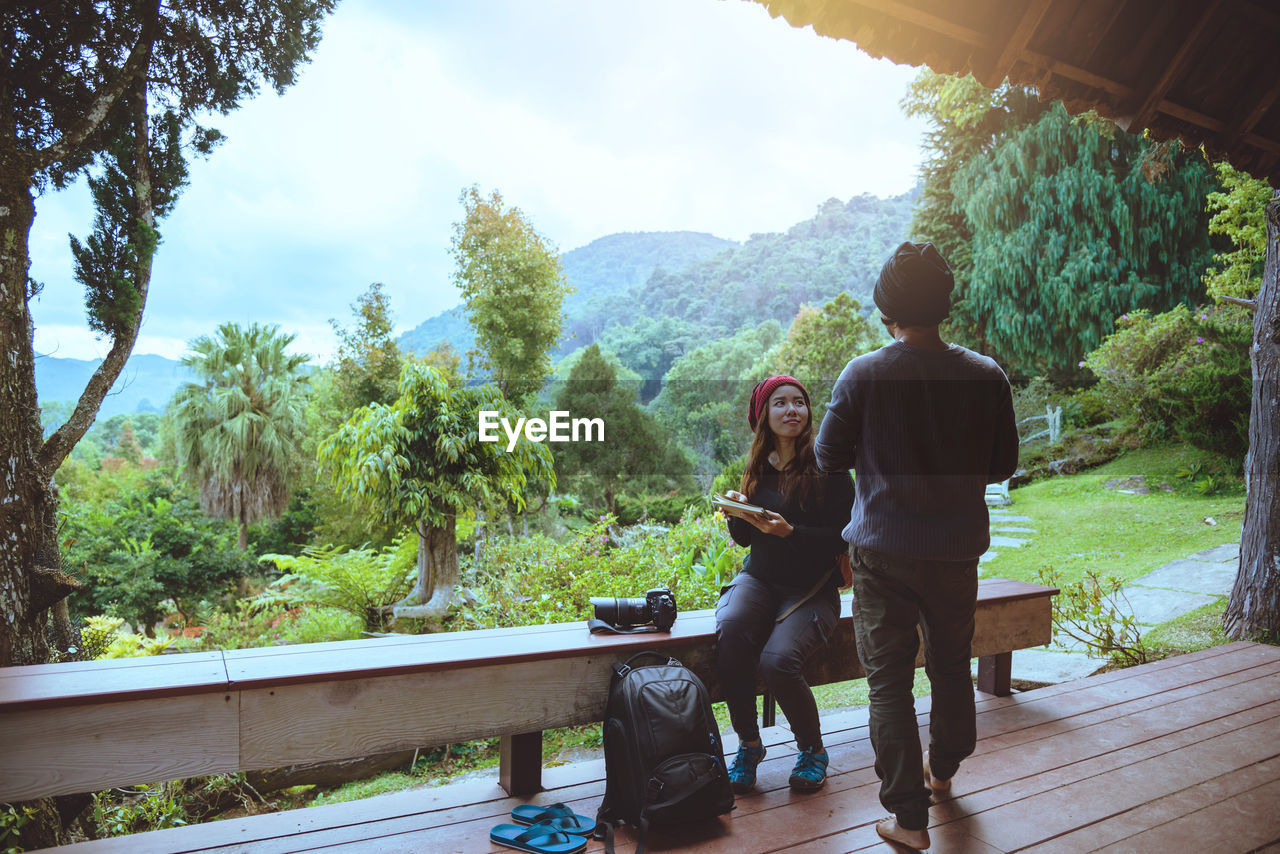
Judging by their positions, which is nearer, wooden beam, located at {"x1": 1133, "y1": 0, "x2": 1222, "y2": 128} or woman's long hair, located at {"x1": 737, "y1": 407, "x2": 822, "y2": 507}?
wooden beam, located at {"x1": 1133, "y1": 0, "x2": 1222, "y2": 128}

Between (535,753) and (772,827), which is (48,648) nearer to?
(535,753)

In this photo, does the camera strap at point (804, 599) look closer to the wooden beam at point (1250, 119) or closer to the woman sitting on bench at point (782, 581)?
Result: the woman sitting on bench at point (782, 581)

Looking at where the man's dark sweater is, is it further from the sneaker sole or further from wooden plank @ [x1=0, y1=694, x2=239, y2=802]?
wooden plank @ [x1=0, y1=694, x2=239, y2=802]

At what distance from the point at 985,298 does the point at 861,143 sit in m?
35.5

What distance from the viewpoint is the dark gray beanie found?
1.50 meters

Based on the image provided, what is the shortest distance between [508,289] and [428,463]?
7455 millimetres

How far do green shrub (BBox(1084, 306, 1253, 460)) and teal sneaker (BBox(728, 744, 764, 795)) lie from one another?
693 cm

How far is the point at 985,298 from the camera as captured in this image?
37.8 ft

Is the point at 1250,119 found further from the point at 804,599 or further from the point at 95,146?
the point at 95,146

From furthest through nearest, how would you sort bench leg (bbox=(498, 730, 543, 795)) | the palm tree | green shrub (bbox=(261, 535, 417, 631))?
1. the palm tree
2. green shrub (bbox=(261, 535, 417, 631))
3. bench leg (bbox=(498, 730, 543, 795))

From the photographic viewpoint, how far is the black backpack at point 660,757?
151cm

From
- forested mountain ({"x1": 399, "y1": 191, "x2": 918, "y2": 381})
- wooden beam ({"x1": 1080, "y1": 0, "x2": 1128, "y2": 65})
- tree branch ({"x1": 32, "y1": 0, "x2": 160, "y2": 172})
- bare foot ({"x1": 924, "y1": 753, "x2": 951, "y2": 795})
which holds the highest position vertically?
forested mountain ({"x1": 399, "y1": 191, "x2": 918, "y2": 381})

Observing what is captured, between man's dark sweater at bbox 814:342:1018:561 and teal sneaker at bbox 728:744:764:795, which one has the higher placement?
man's dark sweater at bbox 814:342:1018:561

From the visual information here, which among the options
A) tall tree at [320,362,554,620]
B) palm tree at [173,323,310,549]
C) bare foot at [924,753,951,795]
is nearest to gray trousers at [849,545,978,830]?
bare foot at [924,753,951,795]
